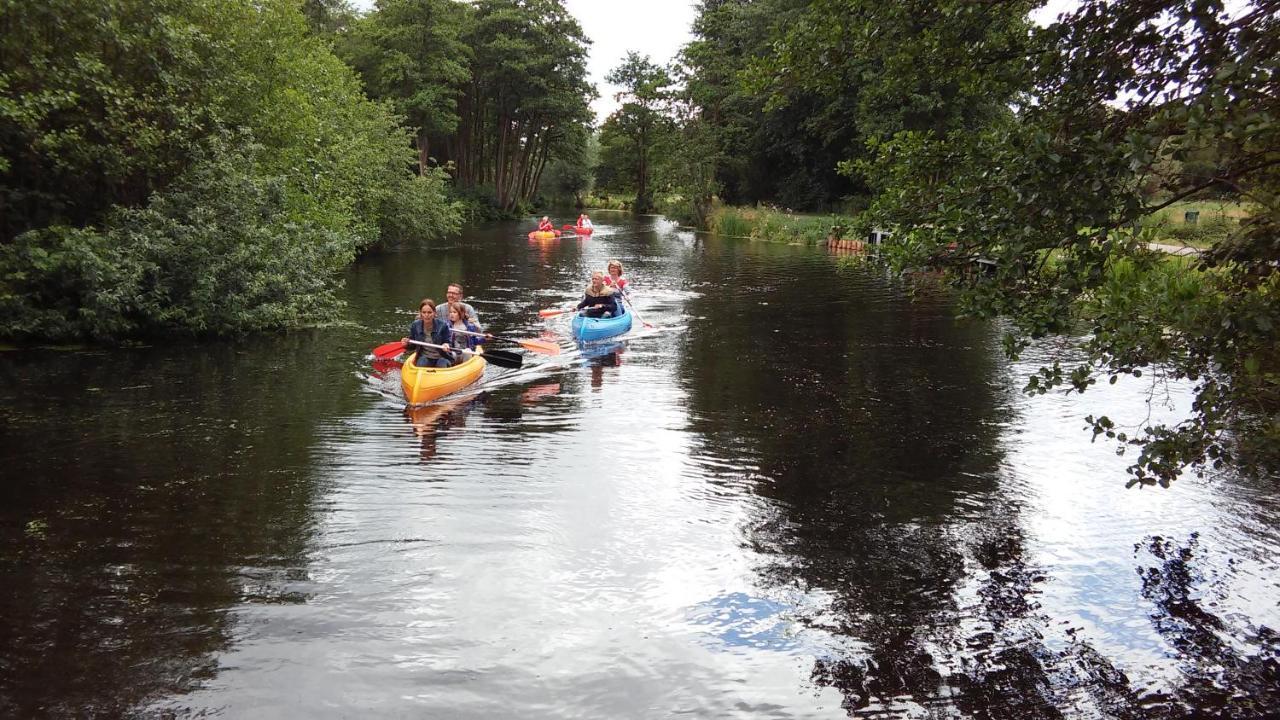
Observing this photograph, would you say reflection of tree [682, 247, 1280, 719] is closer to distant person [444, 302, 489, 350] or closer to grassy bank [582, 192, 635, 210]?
distant person [444, 302, 489, 350]

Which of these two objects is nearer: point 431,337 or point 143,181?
point 431,337

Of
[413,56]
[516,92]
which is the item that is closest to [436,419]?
[413,56]

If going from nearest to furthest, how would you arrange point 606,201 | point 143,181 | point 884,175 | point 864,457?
point 884,175, point 864,457, point 143,181, point 606,201

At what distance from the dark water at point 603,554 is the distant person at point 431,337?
0.69 m

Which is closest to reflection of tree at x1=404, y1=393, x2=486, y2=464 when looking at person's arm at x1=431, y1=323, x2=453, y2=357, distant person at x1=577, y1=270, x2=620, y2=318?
person's arm at x1=431, y1=323, x2=453, y2=357

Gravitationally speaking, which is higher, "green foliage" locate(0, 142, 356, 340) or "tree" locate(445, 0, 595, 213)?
"tree" locate(445, 0, 595, 213)

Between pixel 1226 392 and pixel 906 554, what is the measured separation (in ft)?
8.30

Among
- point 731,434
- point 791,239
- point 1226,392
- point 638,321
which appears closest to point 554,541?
point 731,434

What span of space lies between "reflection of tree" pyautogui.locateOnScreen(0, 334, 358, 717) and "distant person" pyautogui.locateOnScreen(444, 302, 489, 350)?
2077 millimetres

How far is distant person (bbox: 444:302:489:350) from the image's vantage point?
12961mm

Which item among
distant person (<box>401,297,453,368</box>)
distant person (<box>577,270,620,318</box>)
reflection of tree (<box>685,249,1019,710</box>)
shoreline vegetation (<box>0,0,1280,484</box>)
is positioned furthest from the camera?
distant person (<box>577,270,620,318</box>)

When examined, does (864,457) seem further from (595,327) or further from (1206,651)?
(595,327)

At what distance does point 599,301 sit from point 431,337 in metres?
4.94

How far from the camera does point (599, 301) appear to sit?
16219 millimetres
